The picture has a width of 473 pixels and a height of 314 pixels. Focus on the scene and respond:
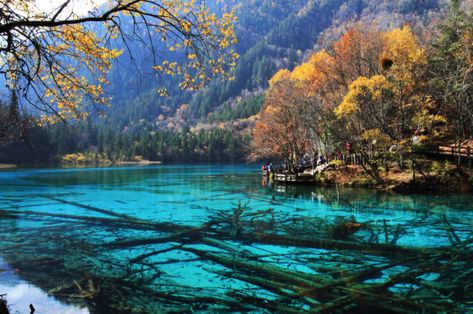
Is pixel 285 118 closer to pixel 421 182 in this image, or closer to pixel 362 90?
pixel 362 90

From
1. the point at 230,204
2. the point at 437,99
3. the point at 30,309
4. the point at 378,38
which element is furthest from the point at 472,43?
the point at 30,309

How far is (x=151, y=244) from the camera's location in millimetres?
12570

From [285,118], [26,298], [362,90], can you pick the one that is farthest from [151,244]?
[285,118]

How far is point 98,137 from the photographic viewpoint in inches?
6299

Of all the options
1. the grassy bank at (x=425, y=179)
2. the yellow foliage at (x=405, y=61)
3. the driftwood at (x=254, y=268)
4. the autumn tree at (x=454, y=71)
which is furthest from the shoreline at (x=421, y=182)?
the driftwood at (x=254, y=268)

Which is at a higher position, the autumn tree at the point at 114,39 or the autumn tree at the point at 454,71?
the autumn tree at the point at 454,71

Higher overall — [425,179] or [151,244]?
[425,179]

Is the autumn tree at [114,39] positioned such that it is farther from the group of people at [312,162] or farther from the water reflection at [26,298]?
the group of people at [312,162]

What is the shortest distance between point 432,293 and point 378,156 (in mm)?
27800

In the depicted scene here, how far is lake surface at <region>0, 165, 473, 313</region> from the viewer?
26.3 ft

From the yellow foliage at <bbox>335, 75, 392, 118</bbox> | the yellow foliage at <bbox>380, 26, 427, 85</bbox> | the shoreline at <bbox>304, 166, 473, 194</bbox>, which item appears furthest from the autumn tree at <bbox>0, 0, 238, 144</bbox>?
the yellow foliage at <bbox>380, 26, 427, 85</bbox>

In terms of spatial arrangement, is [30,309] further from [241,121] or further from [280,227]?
[241,121]

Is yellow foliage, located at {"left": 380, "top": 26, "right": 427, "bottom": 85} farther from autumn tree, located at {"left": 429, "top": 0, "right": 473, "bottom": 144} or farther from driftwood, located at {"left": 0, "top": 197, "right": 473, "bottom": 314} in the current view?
driftwood, located at {"left": 0, "top": 197, "right": 473, "bottom": 314}

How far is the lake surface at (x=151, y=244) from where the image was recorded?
316 inches
